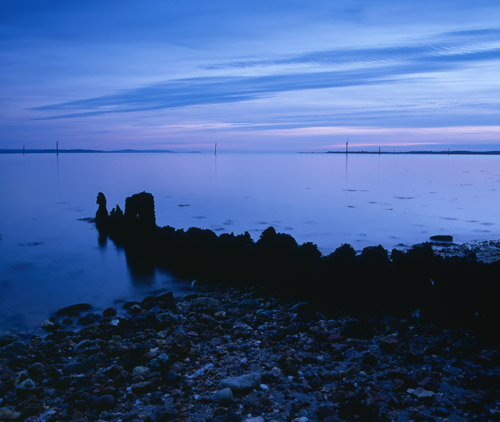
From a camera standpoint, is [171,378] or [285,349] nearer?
[171,378]

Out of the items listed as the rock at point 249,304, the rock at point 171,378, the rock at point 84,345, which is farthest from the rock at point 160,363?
the rock at point 249,304

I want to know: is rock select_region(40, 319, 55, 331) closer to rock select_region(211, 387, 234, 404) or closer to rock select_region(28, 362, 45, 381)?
rock select_region(28, 362, 45, 381)

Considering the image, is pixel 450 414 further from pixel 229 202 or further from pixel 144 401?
pixel 229 202

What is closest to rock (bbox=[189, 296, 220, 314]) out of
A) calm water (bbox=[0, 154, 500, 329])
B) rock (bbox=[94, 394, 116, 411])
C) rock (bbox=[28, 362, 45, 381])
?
calm water (bbox=[0, 154, 500, 329])

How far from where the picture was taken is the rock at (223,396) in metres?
5.33

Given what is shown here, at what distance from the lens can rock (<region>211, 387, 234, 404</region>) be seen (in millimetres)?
5332

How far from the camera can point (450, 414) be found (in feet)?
16.2

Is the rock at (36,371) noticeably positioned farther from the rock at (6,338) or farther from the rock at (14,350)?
the rock at (6,338)

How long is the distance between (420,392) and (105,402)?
3.80 m

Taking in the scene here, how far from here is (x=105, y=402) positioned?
5391 millimetres

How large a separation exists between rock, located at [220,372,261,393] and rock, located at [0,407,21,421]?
243 centimetres

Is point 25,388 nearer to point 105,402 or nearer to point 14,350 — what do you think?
point 105,402

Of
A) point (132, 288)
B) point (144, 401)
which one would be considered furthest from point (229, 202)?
point (144, 401)

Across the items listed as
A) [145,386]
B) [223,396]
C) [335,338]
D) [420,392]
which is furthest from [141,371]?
[420,392]
